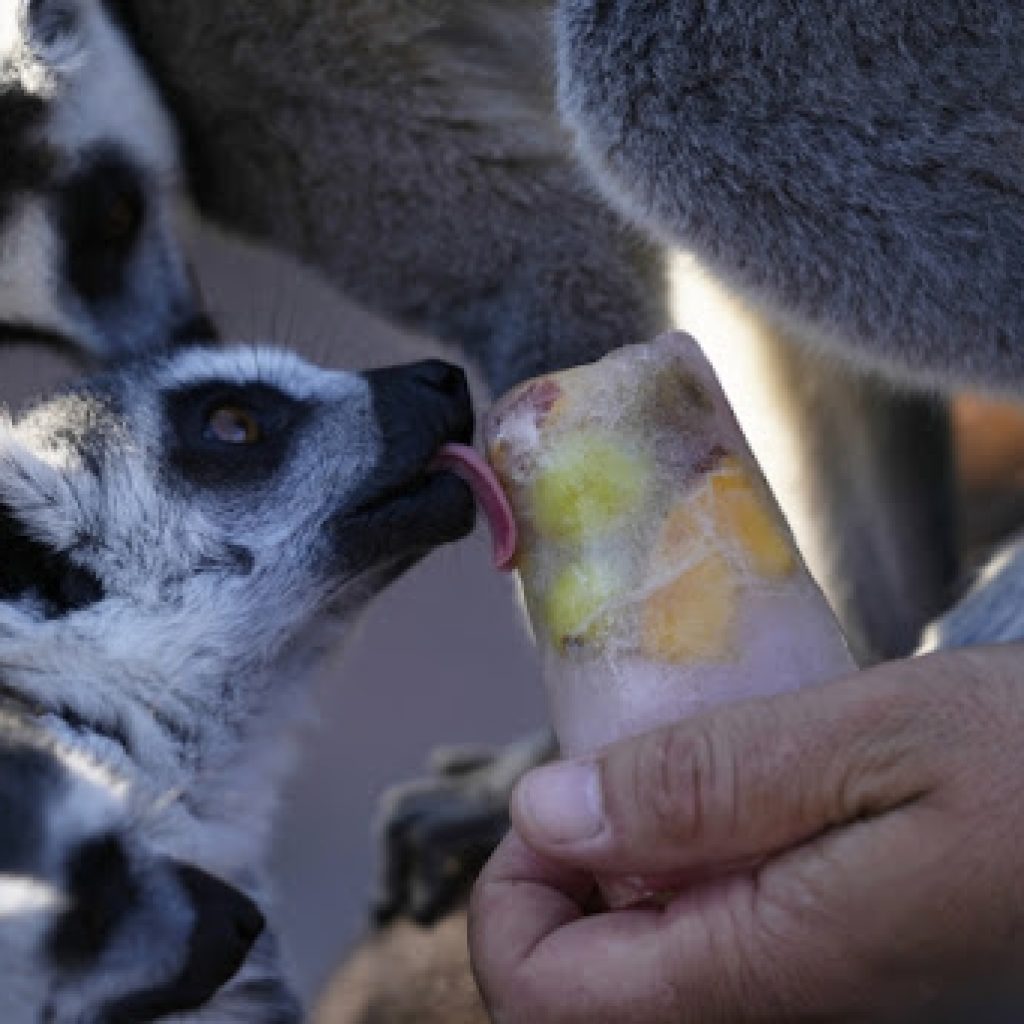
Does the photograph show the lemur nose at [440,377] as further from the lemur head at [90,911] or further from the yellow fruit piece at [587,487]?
the lemur head at [90,911]

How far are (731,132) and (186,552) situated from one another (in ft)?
1.91

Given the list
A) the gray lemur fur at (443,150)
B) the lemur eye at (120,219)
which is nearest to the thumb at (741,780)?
the gray lemur fur at (443,150)

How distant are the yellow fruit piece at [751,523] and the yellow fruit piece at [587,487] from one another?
0.06m

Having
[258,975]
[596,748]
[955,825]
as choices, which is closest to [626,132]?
[596,748]

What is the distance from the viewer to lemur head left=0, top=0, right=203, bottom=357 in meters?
2.01

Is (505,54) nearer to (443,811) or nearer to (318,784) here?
(443,811)

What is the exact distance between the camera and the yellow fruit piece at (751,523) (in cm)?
146

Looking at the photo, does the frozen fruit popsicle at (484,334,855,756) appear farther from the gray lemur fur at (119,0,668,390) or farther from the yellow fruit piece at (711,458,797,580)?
the gray lemur fur at (119,0,668,390)

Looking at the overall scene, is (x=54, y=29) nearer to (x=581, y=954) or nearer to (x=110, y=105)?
(x=110, y=105)

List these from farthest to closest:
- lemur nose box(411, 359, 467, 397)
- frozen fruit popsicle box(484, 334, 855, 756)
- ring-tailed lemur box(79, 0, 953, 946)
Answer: ring-tailed lemur box(79, 0, 953, 946), lemur nose box(411, 359, 467, 397), frozen fruit popsicle box(484, 334, 855, 756)

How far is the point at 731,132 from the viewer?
1.67 m

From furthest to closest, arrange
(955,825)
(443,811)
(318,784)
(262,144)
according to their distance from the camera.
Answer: (318,784)
(443,811)
(262,144)
(955,825)

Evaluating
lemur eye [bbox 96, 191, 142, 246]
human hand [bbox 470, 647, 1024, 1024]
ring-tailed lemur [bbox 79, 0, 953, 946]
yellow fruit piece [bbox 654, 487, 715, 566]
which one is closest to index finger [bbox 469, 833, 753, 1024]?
human hand [bbox 470, 647, 1024, 1024]

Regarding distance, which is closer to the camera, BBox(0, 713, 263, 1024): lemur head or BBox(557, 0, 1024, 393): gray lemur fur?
BBox(0, 713, 263, 1024): lemur head
